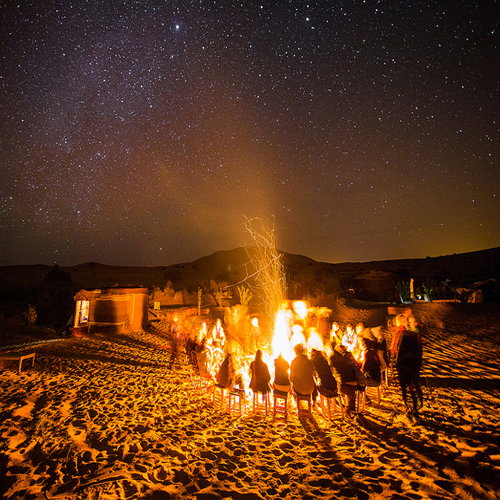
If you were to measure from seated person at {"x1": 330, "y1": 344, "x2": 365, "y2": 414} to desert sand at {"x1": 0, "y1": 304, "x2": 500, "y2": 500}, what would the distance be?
43cm

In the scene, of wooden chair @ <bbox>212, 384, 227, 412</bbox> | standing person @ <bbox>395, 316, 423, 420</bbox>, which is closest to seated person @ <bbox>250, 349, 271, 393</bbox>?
wooden chair @ <bbox>212, 384, 227, 412</bbox>

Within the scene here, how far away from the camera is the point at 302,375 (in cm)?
559

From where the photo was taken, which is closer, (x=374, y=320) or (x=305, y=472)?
(x=305, y=472)

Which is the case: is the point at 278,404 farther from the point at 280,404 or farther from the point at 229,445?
the point at 229,445

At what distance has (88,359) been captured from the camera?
10883 millimetres

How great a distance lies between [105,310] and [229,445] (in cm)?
1442

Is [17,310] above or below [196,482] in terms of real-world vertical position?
above

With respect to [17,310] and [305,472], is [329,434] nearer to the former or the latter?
[305,472]

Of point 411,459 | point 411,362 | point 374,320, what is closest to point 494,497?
point 411,459

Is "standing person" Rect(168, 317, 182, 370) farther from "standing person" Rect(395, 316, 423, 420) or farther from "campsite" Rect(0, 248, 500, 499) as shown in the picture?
"standing person" Rect(395, 316, 423, 420)

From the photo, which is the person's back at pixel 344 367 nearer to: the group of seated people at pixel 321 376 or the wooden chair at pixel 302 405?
the group of seated people at pixel 321 376

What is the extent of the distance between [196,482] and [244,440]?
4.22ft

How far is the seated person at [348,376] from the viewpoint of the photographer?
5.40 metres

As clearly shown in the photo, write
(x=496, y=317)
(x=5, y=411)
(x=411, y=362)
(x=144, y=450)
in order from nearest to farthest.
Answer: (x=144, y=450)
(x=411, y=362)
(x=5, y=411)
(x=496, y=317)
